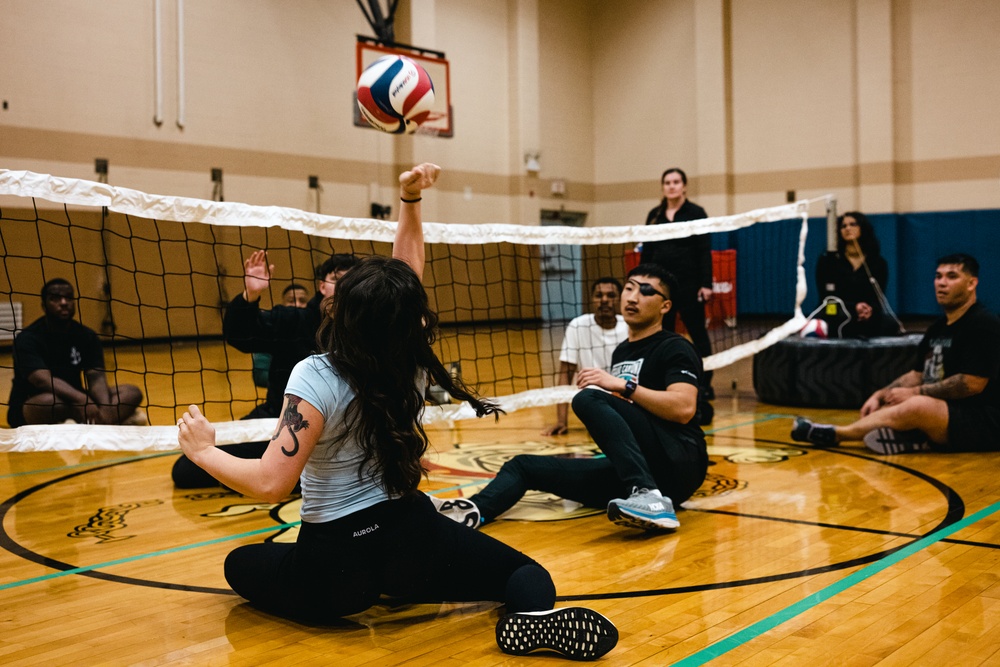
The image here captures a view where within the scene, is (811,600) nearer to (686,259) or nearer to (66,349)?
(686,259)

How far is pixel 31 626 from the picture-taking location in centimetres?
294

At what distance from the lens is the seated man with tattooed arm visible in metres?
5.50

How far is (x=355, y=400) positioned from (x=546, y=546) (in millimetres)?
1489

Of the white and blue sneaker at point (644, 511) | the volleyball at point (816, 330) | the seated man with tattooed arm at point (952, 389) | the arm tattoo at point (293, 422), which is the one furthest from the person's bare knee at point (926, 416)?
the arm tattoo at point (293, 422)

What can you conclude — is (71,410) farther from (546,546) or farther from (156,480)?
(546,546)

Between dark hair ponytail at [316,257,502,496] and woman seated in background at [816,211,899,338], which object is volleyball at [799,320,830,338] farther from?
dark hair ponytail at [316,257,502,496]

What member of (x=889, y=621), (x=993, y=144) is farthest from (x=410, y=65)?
(x=993, y=144)

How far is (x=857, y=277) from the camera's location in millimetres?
8023

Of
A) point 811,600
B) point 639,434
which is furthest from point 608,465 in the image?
point 811,600

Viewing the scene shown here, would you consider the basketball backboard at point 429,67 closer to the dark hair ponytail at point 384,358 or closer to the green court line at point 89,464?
the green court line at point 89,464

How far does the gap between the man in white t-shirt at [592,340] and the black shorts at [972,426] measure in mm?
2090

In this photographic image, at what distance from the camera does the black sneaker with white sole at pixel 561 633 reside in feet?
8.44

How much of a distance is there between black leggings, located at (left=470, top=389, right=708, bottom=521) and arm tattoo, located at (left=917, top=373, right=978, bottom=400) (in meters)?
2.14

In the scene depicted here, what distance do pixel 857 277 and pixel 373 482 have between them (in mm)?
6367
